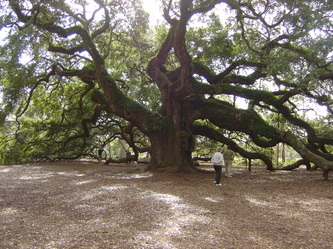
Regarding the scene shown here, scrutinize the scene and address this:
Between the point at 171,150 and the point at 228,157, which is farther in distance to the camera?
the point at 171,150

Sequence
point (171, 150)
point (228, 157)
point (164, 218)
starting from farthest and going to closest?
point (171, 150) → point (228, 157) → point (164, 218)

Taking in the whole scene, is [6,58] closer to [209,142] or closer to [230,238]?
[230,238]

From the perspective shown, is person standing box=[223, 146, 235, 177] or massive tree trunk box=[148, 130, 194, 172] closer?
person standing box=[223, 146, 235, 177]

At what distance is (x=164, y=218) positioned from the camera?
5.24 m

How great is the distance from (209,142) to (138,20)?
35.1 feet

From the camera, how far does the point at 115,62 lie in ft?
61.3

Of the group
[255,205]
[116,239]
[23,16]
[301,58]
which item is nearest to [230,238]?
[116,239]

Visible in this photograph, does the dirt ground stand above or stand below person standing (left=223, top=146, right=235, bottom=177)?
below

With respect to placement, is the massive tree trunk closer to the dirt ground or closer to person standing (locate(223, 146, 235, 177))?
person standing (locate(223, 146, 235, 177))

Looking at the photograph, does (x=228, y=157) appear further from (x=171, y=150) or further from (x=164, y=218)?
(x=164, y=218)

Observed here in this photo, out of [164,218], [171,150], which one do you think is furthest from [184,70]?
[164,218]

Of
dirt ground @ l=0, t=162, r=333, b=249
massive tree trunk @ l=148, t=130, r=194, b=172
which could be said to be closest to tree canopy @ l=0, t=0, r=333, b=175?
massive tree trunk @ l=148, t=130, r=194, b=172

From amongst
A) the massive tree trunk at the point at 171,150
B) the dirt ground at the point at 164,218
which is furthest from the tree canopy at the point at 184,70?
the dirt ground at the point at 164,218

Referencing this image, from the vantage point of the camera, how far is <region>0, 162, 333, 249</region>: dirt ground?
13.3ft
